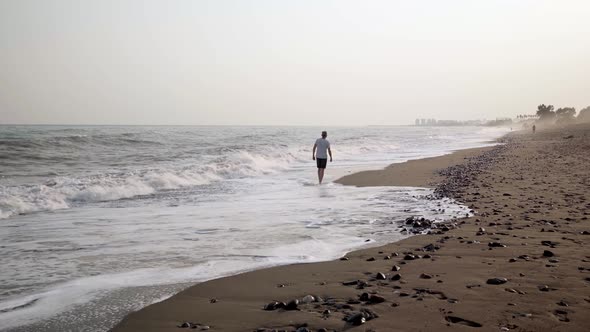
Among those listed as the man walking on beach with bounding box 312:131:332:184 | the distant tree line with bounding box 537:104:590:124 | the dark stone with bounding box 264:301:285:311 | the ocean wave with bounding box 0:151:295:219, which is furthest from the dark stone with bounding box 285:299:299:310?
the distant tree line with bounding box 537:104:590:124

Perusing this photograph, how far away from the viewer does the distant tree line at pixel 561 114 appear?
115 metres

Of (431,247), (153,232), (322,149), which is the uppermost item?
(322,149)

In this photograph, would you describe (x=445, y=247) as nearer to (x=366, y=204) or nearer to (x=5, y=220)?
(x=366, y=204)

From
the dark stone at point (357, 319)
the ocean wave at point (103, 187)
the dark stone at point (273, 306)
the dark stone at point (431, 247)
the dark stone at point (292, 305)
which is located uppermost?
the dark stone at point (357, 319)

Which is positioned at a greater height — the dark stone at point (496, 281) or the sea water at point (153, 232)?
the dark stone at point (496, 281)

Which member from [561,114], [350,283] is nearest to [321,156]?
[350,283]

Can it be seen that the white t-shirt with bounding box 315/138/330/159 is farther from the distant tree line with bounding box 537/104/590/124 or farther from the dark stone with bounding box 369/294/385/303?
the distant tree line with bounding box 537/104/590/124

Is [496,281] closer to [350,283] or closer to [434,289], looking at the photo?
[434,289]

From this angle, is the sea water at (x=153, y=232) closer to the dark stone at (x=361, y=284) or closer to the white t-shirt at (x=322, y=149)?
the white t-shirt at (x=322, y=149)

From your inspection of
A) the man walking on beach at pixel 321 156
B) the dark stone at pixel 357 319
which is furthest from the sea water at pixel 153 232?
the dark stone at pixel 357 319

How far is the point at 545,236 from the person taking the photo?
609 cm

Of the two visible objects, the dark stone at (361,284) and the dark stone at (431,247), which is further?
the dark stone at (431,247)

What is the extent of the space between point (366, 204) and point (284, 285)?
18.7 ft

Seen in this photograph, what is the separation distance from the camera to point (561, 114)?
401ft
